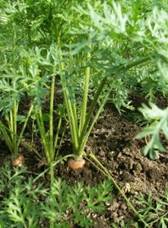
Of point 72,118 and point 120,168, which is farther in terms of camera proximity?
point 120,168

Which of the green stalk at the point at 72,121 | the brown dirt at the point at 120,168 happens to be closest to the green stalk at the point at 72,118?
the green stalk at the point at 72,121

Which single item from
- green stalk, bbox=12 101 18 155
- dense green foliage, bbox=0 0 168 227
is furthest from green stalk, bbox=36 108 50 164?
green stalk, bbox=12 101 18 155

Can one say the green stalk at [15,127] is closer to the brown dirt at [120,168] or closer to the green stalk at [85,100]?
the brown dirt at [120,168]

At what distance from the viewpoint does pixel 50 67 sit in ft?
4.70

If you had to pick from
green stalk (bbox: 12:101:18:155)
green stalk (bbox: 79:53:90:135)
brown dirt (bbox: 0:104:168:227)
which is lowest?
brown dirt (bbox: 0:104:168:227)

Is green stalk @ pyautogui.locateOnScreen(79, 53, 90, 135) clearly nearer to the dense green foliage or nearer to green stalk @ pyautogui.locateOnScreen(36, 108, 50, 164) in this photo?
the dense green foliage

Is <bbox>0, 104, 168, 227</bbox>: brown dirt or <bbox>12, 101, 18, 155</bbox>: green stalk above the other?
<bbox>12, 101, 18, 155</bbox>: green stalk

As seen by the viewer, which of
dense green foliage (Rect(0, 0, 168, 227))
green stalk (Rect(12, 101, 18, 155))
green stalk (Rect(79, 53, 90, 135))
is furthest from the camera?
green stalk (Rect(12, 101, 18, 155))

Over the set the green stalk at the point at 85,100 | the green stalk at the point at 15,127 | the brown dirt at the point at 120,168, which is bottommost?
the brown dirt at the point at 120,168

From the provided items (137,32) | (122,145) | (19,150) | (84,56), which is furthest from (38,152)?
(137,32)

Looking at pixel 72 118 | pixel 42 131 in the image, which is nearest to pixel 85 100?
pixel 72 118

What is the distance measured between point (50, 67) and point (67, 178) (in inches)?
18.4

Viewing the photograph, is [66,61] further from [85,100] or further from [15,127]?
[15,127]

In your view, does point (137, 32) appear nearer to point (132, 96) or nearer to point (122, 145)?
point (122, 145)
